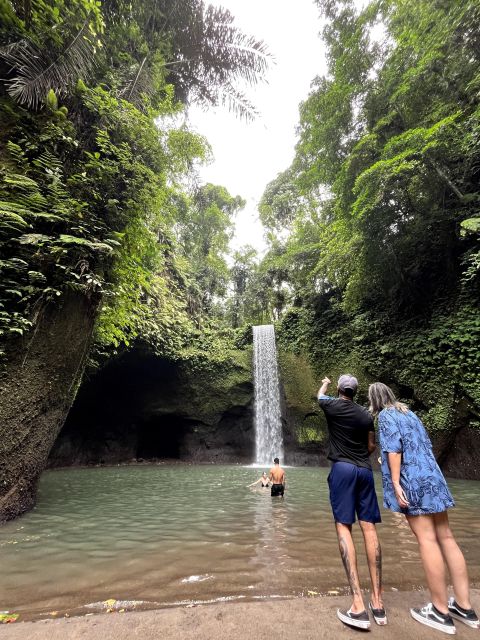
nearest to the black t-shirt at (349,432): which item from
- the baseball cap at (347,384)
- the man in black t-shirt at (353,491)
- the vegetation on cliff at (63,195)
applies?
the man in black t-shirt at (353,491)

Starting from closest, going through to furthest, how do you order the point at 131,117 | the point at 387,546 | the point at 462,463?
the point at 387,546 < the point at 131,117 < the point at 462,463

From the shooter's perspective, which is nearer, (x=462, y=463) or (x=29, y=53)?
(x=29, y=53)

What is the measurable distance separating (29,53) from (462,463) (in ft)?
46.9

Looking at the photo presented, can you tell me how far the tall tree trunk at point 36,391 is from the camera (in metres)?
4.86

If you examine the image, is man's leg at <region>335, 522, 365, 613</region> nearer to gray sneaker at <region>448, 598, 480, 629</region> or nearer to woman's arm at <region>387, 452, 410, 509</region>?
woman's arm at <region>387, 452, 410, 509</region>

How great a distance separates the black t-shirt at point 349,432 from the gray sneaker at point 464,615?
0.96m

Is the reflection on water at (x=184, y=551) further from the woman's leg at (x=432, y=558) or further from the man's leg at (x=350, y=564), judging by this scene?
the woman's leg at (x=432, y=558)

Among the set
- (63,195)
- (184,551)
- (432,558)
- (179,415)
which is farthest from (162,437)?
(432,558)

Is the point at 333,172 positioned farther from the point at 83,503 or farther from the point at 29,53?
the point at 83,503

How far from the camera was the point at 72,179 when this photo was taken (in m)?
6.17

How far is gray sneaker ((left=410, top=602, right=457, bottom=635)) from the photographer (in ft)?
6.69

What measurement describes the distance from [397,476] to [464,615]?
2.86 feet

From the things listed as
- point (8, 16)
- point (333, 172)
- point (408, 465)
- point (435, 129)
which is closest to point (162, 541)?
point (408, 465)

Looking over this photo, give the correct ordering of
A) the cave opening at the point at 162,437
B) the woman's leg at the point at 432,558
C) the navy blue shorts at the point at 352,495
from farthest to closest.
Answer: the cave opening at the point at 162,437
the navy blue shorts at the point at 352,495
the woman's leg at the point at 432,558
